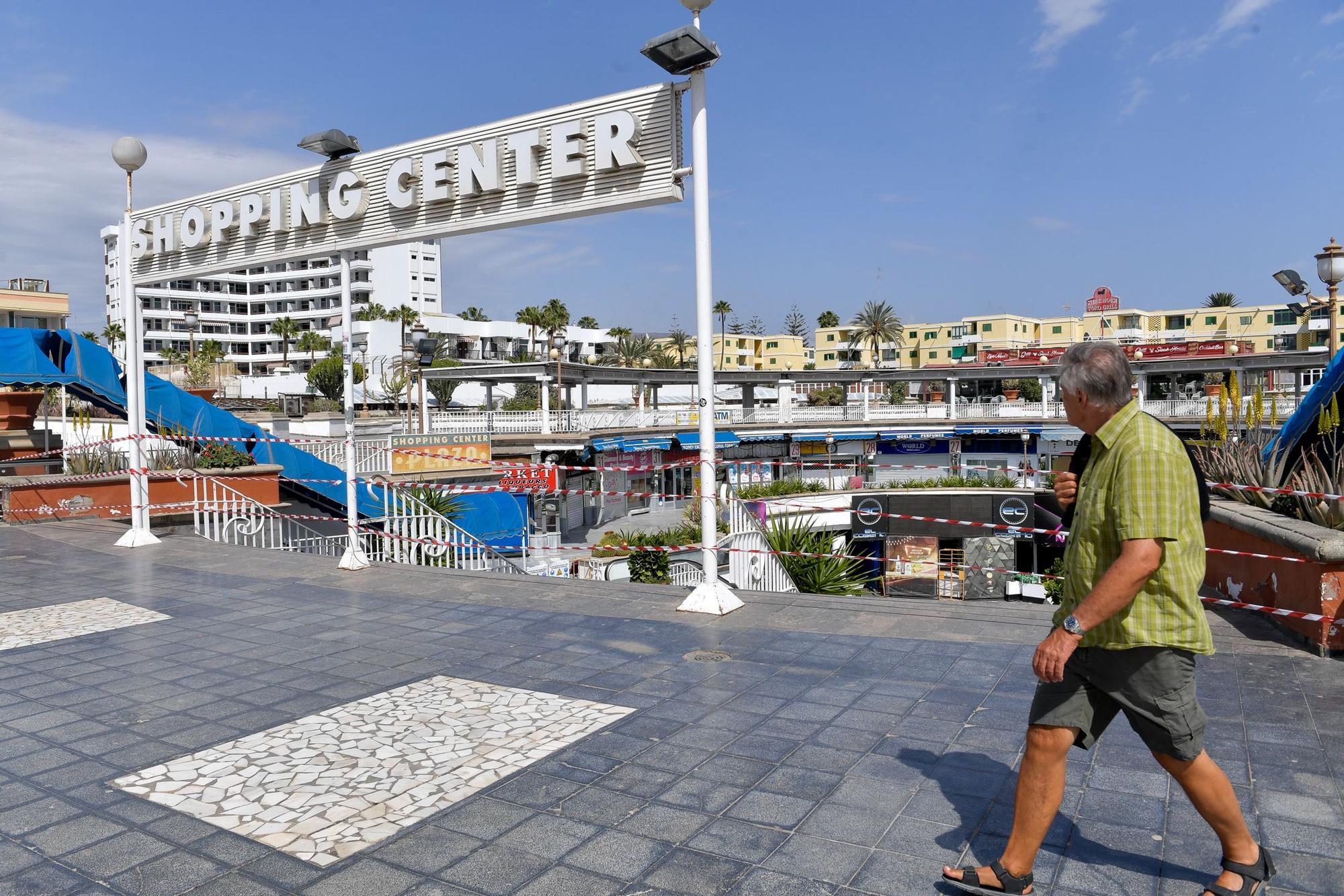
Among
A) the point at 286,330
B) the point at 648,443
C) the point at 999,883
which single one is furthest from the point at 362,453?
the point at 286,330

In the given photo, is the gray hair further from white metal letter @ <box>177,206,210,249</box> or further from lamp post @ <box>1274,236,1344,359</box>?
white metal letter @ <box>177,206,210,249</box>

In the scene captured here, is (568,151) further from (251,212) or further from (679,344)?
(679,344)

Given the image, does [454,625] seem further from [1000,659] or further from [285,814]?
[1000,659]

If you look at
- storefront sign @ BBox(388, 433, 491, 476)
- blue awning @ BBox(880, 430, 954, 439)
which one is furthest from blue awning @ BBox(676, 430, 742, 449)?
storefront sign @ BBox(388, 433, 491, 476)

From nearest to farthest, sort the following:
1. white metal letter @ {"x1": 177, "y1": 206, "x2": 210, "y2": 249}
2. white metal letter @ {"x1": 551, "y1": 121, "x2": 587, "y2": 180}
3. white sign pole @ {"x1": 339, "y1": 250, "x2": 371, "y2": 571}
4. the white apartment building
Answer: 1. white metal letter @ {"x1": 551, "y1": 121, "x2": 587, "y2": 180}
2. white sign pole @ {"x1": 339, "y1": 250, "x2": 371, "y2": 571}
3. white metal letter @ {"x1": 177, "y1": 206, "x2": 210, "y2": 249}
4. the white apartment building

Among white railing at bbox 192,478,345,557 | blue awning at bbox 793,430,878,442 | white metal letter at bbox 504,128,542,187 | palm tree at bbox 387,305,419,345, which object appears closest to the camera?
white metal letter at bbox 504,128,542,187

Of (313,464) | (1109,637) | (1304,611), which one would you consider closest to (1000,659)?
(1304,611)

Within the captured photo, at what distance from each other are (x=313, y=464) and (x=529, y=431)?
61.0 ft

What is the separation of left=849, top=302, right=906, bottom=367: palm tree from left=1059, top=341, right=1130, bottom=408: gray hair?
91.5m

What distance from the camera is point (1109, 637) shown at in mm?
2656

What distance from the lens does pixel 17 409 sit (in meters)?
18.5

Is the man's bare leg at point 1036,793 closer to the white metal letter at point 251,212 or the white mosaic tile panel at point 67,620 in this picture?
the white mosaic tile panel at point 67,620

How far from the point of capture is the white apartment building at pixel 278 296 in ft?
312

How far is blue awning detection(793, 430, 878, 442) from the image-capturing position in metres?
45.3
